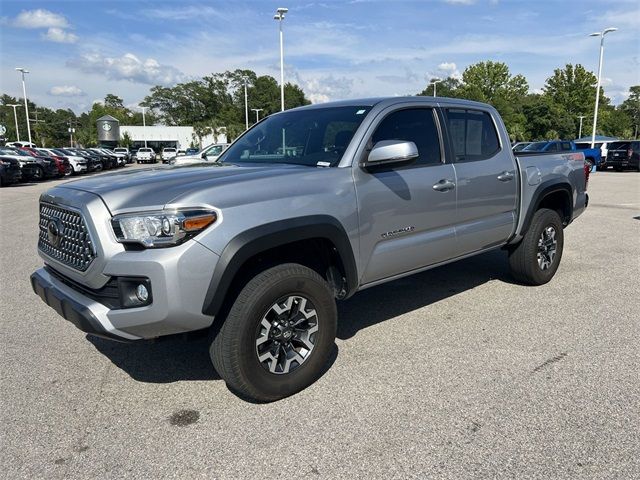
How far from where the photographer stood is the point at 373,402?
10.1 ft

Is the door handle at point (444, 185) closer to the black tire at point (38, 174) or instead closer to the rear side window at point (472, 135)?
the rear side window at point (472, 135)

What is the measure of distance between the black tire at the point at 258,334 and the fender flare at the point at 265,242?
151mm

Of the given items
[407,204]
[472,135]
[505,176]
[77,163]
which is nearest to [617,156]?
[505,176]

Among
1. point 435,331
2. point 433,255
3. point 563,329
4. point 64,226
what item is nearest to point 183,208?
point 64,226

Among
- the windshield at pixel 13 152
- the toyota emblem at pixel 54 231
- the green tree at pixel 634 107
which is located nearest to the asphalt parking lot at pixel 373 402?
the toyota emblem at pixel 54 231

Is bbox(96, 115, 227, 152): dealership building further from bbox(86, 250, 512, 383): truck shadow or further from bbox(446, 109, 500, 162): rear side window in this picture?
bbox(446, 109, 500, 162): rear side window

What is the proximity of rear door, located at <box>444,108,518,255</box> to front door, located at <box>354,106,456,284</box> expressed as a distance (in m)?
0.18

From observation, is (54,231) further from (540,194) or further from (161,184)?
(540,194)

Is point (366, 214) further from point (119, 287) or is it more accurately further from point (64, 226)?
point (64, 226)

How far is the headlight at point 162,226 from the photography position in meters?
2.65

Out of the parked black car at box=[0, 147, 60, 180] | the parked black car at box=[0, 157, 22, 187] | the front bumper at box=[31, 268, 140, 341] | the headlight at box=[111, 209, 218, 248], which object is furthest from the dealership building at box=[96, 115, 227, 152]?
the headlight at box=[111, 209, 218, 248]

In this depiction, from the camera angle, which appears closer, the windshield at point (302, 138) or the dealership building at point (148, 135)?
the windshield at point (302, 138)

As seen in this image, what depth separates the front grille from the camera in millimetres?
2850

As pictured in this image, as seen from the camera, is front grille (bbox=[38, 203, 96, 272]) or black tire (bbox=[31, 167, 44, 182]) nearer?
front grille (bbox=[38, 203, 96, 272])
